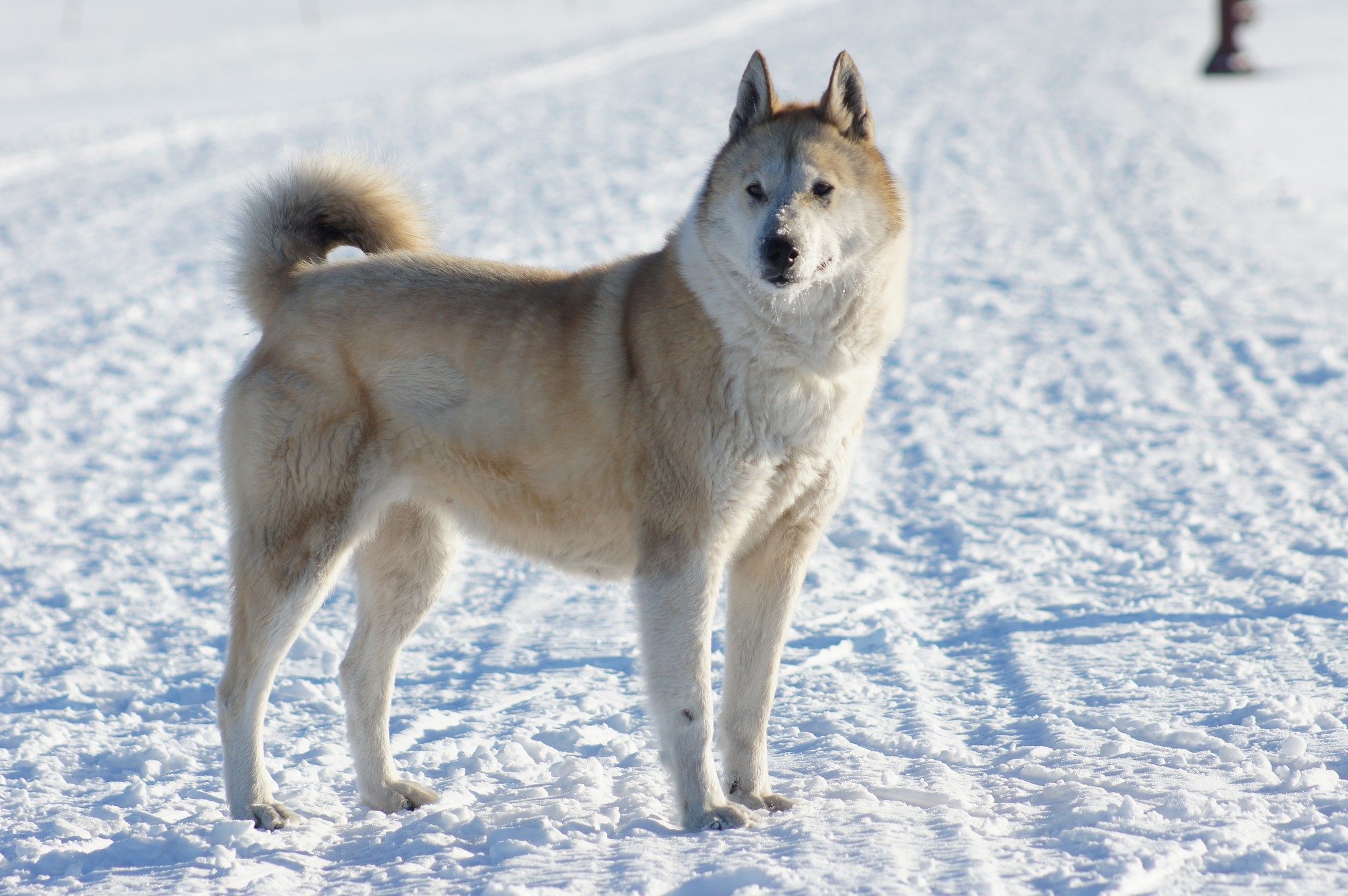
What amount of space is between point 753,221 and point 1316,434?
14.0 ft

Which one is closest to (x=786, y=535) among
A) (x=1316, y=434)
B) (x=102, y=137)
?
(x=1316, y=434)

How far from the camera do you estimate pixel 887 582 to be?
5.13 m

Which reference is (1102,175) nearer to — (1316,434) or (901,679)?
(1316,434)

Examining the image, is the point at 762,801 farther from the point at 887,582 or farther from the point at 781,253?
the point at 887,582

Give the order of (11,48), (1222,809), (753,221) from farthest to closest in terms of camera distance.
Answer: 1. (11,48)
2. (753,221)
3. (1222,809)

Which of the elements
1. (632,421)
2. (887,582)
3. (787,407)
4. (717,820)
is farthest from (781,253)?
(887,582)

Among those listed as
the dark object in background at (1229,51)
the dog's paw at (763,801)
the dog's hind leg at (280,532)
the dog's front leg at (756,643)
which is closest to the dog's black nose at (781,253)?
the dog's front leg at (756,643)

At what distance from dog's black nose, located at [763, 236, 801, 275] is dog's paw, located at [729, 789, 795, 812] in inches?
54.4

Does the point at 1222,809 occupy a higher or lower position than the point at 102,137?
lower

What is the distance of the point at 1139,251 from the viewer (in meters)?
9.76

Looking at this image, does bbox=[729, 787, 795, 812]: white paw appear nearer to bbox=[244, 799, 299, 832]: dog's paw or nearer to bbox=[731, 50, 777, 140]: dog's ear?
bbox=[244, 799, 299, 832]: dog's paw

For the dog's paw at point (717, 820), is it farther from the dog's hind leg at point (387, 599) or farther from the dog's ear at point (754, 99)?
the dog's ear at point (754, 99)

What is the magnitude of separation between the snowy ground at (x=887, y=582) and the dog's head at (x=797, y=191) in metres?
1.28

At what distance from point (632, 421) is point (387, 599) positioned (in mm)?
1030
